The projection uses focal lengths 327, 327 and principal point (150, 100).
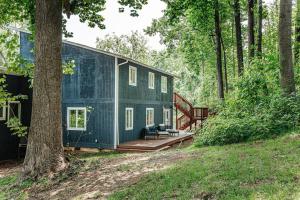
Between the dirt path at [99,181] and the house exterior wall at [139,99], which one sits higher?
the house exterior wall at [139,99]

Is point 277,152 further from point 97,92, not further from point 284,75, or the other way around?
point 97,92

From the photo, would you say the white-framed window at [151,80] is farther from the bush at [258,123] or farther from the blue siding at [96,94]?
the bush at [258,123]

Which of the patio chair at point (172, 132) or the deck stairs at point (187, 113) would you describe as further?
the deck stairs at point (187, 113)

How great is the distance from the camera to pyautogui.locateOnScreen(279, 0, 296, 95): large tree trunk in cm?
1058

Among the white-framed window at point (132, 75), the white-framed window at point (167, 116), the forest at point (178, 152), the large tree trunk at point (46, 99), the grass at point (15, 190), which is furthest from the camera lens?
the white-framed window at point (167, 116)

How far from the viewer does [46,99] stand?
363 inches

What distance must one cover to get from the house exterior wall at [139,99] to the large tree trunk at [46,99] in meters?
8.97

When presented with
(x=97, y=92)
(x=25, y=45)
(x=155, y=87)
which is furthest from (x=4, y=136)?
(x=155, y=87)

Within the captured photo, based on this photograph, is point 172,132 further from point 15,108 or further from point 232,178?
point 232,178

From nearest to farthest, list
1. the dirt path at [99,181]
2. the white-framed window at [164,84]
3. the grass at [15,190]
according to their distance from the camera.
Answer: the dirt path at [99,181], the grass at [15,190], the white-framed window at [164,84]

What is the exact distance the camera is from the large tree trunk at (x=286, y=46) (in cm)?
1058

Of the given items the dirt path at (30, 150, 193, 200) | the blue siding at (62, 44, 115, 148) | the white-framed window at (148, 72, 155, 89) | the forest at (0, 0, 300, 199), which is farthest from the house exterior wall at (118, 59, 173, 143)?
the dirt path at (30, 150, 193, 200)

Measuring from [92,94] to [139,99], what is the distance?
3531 millimetres

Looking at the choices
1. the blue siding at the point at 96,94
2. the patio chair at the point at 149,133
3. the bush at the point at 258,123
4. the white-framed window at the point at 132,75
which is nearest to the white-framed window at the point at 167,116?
the patio chair at the point at 149,133
